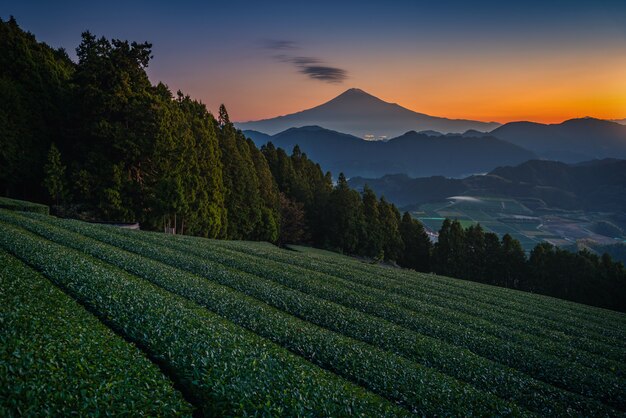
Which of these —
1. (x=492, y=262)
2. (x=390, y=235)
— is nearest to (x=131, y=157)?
(x=390, y=235)

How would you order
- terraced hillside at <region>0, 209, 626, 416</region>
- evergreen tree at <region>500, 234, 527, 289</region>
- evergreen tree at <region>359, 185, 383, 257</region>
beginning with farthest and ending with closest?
evergreen tree at <region>359, 185, 383, 257</region> → evergreen tree at <region>500, 234, 527, 289</region> → terraced hillside at <region>0, 209, 626, 416</region>

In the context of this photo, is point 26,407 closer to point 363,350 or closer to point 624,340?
point 363,350

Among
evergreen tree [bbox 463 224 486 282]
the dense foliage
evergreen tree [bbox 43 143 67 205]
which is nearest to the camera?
evergreen tree [bbox 43 143 67 205]

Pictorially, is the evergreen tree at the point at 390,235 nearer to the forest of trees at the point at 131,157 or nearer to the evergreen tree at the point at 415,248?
the evergreen tree at the point at 415,248

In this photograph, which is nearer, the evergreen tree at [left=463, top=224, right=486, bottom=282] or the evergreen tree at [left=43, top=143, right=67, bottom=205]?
the evergreen tree at [left=43, top=143, right=67, bottom=205]

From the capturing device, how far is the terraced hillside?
30.2ft

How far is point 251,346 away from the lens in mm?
13336

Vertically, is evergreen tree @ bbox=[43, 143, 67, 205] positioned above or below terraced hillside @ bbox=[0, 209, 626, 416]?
above

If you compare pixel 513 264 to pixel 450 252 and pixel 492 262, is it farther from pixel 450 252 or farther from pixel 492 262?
pixel 450 252

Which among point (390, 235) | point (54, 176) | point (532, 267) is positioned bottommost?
point (532, 267)

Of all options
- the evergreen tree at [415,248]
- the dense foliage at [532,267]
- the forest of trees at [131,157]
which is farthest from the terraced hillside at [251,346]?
the evergreen tree at [415,248]

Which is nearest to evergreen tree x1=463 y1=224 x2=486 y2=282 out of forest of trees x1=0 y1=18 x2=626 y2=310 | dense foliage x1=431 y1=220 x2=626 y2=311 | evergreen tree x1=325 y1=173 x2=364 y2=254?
dense foliage x1=431 y1=220 x2=626 y2=311

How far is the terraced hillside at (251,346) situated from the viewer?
9.22m

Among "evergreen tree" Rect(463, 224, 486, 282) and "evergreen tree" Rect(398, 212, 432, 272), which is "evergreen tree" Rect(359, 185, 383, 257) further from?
"evergreen tree" Rect(463, 224, 486, 282)
